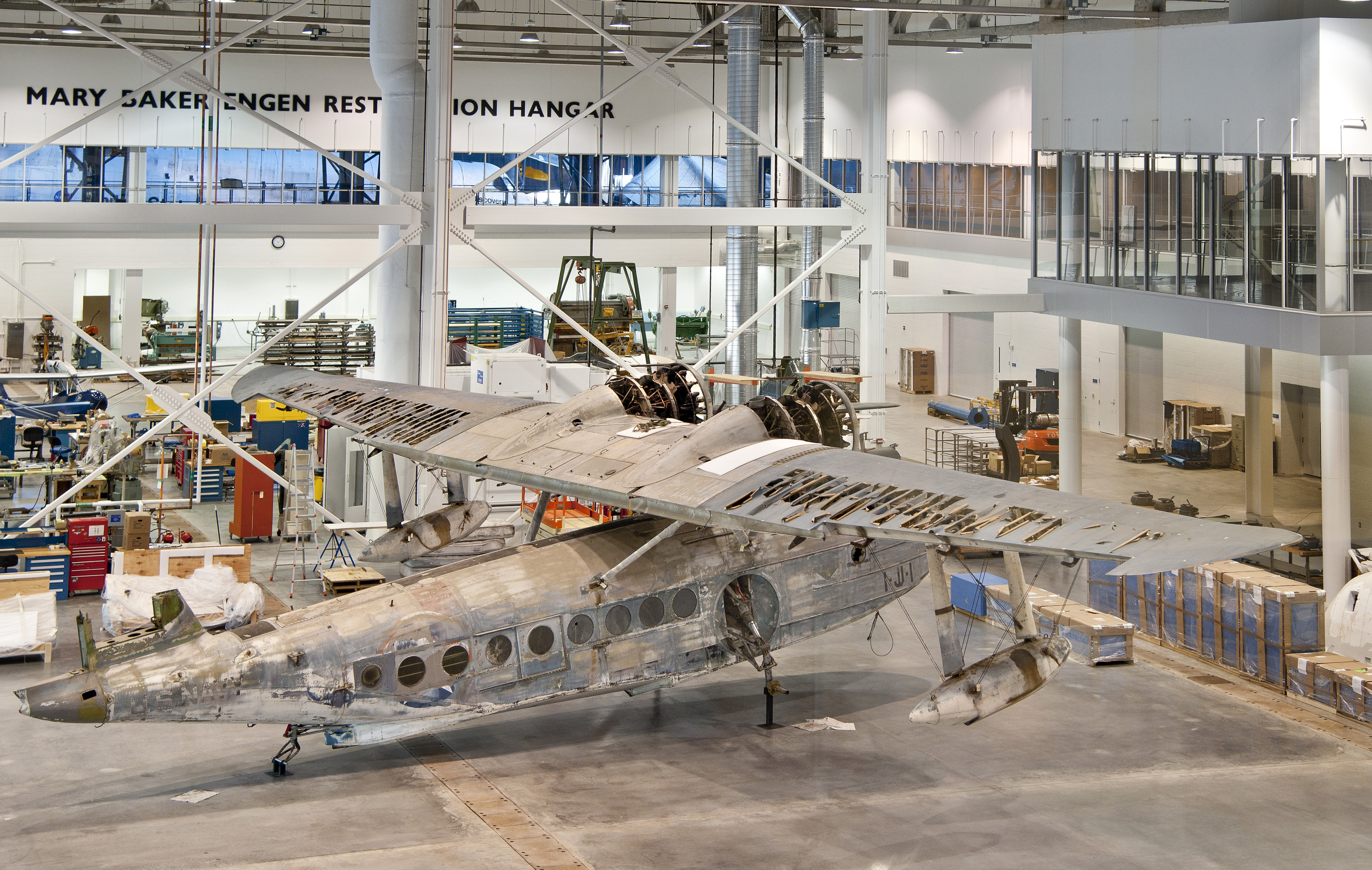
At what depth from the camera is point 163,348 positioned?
46.6m

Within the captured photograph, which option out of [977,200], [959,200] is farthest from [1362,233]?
[959,200]

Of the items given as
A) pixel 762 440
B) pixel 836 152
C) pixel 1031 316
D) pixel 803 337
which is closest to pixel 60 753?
pixel 762 440

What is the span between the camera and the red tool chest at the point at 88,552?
2147cm

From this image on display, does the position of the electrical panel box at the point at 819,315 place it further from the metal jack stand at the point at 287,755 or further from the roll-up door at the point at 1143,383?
the metal jack stand at the point at 287,755

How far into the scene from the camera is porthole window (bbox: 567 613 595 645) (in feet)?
47.9

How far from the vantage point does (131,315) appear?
41906mm

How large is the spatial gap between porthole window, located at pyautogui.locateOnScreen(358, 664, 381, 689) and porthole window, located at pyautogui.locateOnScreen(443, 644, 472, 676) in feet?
2.19

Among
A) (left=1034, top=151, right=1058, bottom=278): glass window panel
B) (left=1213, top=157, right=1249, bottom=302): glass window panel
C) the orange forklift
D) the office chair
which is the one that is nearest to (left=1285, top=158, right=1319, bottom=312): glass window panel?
(left=1213, top=157, right=1249, bottom=302): glass window panel

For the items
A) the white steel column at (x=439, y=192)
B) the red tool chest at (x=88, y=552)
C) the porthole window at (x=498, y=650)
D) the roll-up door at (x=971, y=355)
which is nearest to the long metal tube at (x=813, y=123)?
the roll-up door at (x=971, y=355)

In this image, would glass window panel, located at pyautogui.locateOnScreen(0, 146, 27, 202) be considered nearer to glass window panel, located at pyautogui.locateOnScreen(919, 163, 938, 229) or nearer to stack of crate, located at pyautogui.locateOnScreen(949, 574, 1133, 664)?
glass window panel, located at pyautogui.locateOnScreen(919, 163, 938, 229)

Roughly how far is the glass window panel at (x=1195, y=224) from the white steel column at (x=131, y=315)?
30636mm

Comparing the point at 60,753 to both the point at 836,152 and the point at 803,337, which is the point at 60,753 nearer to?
the point at 803,337

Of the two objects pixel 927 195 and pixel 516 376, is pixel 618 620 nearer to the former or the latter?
pixel 516 376

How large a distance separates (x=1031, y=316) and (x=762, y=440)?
27.7 meters
